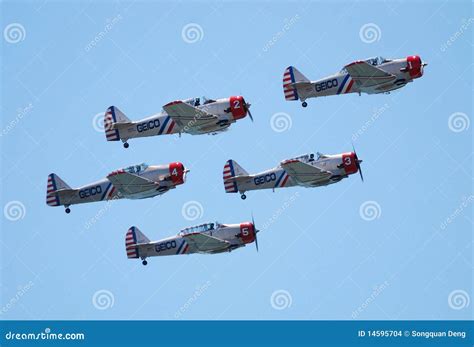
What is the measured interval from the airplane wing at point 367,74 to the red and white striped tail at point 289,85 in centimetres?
398

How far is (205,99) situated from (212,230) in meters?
6.59

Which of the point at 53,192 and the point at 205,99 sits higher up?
the point at 205,99

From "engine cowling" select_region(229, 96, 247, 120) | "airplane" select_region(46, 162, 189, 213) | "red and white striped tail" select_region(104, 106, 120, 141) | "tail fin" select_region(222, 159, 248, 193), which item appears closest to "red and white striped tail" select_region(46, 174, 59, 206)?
"airplane" select_region(46, 162, 189, 213)

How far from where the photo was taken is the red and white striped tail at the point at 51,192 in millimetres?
64250

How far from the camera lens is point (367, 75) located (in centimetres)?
6100

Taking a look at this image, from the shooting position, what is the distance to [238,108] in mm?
60750

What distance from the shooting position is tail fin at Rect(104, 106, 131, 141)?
62.9m

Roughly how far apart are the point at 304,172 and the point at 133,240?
33.2 ft

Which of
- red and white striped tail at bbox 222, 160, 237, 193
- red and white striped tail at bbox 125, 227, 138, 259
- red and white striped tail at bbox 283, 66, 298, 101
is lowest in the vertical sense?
red and white striped tail at bbox 125, 227, 138, 259

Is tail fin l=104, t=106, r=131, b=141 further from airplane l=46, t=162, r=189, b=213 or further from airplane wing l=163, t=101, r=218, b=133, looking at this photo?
airplane wing l=163, t=101, r=218, b=133

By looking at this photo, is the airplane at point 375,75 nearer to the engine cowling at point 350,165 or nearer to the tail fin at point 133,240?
the engine cowling at point 350,165

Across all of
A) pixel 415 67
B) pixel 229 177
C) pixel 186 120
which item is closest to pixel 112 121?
pixel 186 120
